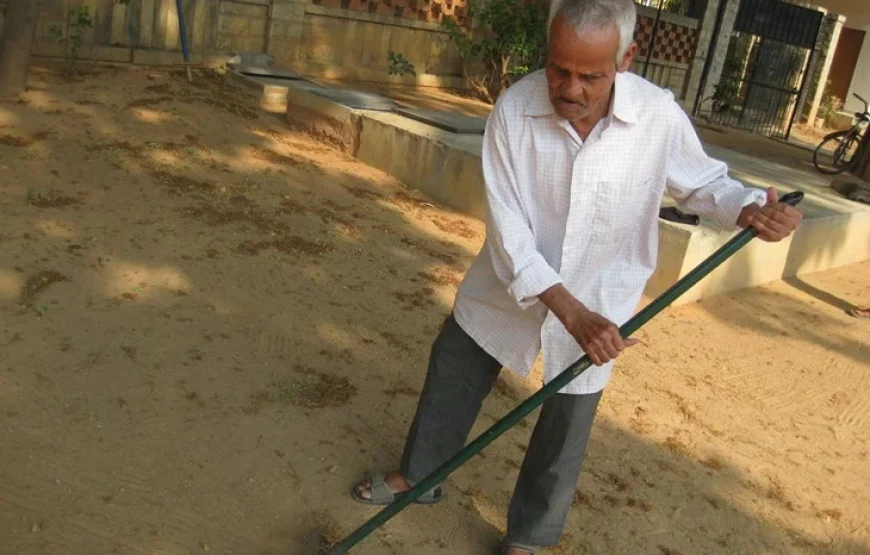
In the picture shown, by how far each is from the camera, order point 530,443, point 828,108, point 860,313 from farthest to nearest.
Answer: point 828,108
point 860,313
point 530,443

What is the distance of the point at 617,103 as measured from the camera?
2.11 meters

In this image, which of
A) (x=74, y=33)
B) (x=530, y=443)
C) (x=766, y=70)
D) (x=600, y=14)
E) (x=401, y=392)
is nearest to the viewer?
(x=600, y=14)

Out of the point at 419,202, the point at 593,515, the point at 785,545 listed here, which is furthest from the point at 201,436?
Result: the point at 419,202

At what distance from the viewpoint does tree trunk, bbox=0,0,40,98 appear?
604cm

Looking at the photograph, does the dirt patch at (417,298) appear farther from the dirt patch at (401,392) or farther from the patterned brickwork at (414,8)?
the patterned brickwork at (414,8)

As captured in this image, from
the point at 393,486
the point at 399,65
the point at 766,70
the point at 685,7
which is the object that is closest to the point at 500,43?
the point at 399,65

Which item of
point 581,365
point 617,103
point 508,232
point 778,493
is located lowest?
point 778,493

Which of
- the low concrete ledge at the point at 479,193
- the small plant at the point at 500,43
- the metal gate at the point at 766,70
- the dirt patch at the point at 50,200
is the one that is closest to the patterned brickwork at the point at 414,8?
the small plant at the point at 500,43

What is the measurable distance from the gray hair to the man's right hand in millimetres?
590

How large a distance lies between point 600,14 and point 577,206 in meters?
0.47

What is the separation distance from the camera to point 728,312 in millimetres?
5254

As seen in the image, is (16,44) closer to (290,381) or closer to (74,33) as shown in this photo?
(74,33)

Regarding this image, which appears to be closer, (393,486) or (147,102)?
(393,486)

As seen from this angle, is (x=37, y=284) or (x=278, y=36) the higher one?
(x=278, y=36)
